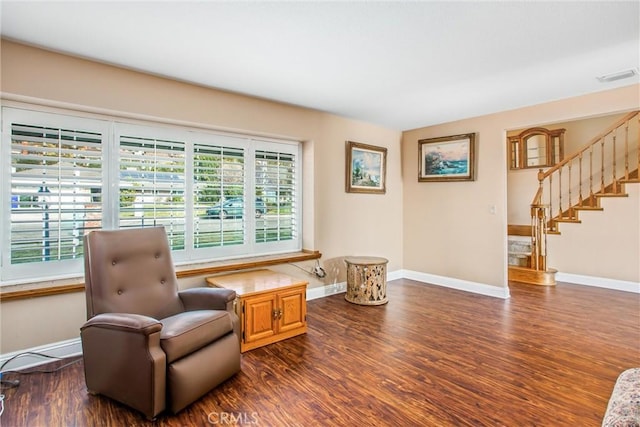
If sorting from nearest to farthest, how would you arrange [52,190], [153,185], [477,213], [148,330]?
[148,330]
[52,190]
[153,185]
[477,213]

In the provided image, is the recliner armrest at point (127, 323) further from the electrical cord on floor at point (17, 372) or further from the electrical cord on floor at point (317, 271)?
the electrical cord on floor at point (317, 271)

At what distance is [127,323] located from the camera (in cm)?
186

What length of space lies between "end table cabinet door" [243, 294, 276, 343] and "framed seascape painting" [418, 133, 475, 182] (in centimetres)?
314

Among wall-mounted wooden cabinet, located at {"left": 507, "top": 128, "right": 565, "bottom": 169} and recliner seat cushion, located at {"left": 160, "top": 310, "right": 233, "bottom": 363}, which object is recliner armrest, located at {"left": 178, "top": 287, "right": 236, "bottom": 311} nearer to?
recliner seat cushion, located at {"left": 160, "top": 310, "right": 233, "bottom": 363}

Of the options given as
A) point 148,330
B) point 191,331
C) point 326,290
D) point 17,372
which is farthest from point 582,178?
point 17,372

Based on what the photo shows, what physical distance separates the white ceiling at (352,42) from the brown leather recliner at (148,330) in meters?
1.37

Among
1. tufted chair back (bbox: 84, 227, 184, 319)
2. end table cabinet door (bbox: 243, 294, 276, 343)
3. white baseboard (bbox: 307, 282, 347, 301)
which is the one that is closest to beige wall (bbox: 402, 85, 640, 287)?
white baseboard (bbox: 307, 282, 347, 301)

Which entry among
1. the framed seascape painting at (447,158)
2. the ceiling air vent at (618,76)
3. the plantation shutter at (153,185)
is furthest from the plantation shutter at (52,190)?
the ceiling air vent at (618,76)

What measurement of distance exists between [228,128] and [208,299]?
1792mm

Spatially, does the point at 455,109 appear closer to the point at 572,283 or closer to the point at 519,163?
the point at 519,163

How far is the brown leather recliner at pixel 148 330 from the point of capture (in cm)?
184

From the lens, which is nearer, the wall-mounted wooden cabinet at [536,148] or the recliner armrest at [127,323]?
the recliner armrest at [127,323]

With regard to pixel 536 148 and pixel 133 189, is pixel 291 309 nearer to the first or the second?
pixel 133 189

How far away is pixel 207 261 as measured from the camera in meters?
3.40
